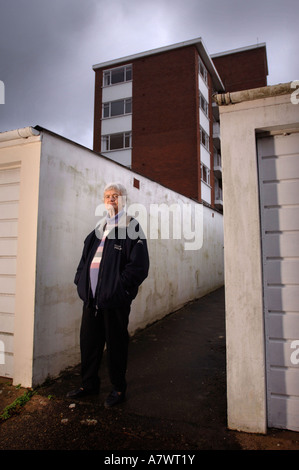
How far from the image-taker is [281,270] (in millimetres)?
2789

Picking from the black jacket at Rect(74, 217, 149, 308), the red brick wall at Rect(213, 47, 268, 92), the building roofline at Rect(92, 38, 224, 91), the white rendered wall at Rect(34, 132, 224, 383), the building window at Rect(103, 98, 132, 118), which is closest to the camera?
the black jacket at Rect(74, 217, 149, 308)

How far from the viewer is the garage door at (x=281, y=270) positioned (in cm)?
270

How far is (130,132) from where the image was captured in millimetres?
22469

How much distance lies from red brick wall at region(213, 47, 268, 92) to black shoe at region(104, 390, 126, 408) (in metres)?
27.6

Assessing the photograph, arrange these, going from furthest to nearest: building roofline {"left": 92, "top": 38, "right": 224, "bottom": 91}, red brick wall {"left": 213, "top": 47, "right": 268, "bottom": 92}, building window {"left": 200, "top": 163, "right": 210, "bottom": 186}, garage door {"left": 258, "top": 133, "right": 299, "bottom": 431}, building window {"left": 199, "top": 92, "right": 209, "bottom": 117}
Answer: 1. red brick wall {"left": 213, "top": 47, "right": 268, "bottom": 92}
2. building window {"left": 199, "top": 92, "right": 209, "bottom": 117}
3. building window {"left": 200, "top": 163, "right": 210, "bottom": 186}
4. building roofline {"left": 92, "top": 38, "right": 224, "bottom": 91}
5. garage door {"left": 258, "top": 133, "right": 299, "bottom": 431}

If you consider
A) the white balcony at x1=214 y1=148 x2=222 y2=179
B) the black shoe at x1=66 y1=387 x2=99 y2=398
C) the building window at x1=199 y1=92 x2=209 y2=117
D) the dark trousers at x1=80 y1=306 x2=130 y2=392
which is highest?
the building window at x1=199 y1=92 x2=209 y2=117

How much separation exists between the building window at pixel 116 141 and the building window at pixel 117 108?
159cm

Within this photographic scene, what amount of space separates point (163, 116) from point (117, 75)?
5.61m

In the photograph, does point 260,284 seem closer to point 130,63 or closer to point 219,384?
point 219,384

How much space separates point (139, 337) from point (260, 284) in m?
3.26

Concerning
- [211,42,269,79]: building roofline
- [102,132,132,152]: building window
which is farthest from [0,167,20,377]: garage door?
[211,42,269,79]: building roofline

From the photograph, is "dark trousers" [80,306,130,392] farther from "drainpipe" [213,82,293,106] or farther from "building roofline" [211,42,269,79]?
"building roofline" [211,42,269,79]

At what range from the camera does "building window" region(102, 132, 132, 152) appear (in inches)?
889
